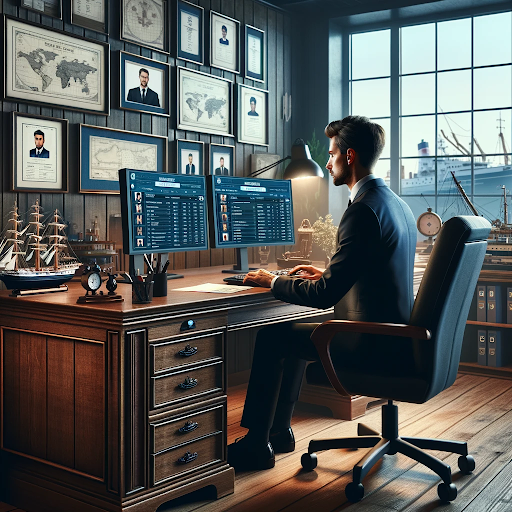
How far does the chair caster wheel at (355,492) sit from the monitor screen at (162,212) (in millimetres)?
1207

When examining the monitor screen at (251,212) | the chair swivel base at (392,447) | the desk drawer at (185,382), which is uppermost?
the monitor screen at (251,212)

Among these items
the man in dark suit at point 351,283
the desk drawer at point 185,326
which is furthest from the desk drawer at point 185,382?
the man in dark suit at point 351,283

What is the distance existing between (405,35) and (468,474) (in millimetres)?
3410

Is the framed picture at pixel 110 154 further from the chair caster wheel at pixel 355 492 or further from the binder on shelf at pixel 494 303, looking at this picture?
the binder on shelf at pixel 494 303

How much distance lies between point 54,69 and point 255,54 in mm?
1648

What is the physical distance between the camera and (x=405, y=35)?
5.01 meters

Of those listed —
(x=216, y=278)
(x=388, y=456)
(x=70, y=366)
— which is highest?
(x=216, y=278)

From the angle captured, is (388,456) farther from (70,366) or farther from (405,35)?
(405,35)

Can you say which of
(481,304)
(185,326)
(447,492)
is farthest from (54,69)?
(481,304)

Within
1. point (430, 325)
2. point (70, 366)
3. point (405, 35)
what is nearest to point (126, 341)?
point (70, 366)

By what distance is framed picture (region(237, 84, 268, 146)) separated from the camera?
170 inches

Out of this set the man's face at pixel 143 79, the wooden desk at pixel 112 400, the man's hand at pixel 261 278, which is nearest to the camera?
the wooden desk at pixel 112 400

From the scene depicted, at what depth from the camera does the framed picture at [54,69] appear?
2.95 metres

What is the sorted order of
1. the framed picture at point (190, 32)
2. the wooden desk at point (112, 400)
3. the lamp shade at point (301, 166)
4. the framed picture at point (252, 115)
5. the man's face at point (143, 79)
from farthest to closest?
the framed picture at point (252, 115)
the lamp shade at point (301, 166)
the framed picture at point (190, 32)
the man's face at point (143, 79)
the wooden desk at point (112, 400)
